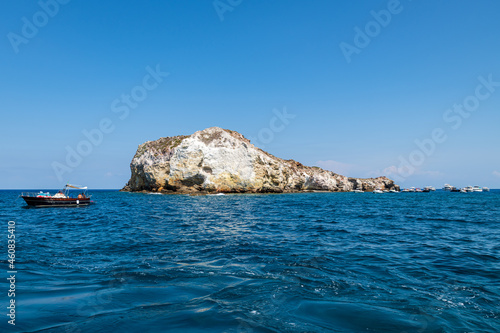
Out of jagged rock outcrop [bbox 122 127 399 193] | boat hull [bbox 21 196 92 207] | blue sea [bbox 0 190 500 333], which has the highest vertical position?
jagged rock outcrop [bbox 122 127 399 193]

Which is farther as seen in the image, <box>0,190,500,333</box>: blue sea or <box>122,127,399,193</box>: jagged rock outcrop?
<box>122,127,399,193</box>: jagged rock outcrop

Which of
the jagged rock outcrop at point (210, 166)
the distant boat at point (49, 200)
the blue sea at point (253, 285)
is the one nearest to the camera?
the blue sea at point (253, 285)

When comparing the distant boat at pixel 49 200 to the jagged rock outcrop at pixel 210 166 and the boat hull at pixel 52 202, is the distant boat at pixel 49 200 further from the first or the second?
the jagged rock outcrop at pixel 210 166

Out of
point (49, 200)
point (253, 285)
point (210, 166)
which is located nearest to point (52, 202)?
point (49, 200)

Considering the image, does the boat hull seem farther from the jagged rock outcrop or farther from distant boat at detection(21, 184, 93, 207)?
the jagged rock outcrop

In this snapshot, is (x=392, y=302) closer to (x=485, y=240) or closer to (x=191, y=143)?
(x=485, y=240)

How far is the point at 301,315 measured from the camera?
590cm

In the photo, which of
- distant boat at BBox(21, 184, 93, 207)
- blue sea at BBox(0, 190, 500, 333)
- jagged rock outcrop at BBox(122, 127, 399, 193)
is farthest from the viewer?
jagged rock outcrop at BBox(122, 127, 399, 193)

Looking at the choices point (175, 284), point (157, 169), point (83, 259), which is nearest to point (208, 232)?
point (83, 259)

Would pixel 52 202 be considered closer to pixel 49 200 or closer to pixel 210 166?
pixel 49 200

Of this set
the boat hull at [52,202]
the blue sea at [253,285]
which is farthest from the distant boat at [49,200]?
the blue sea at [253,285]

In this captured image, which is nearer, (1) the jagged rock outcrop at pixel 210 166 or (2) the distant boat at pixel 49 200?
(2) the distant boat at pixel 49 200

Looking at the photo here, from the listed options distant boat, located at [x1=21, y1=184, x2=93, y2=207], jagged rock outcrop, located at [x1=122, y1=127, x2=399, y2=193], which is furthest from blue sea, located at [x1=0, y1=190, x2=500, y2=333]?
jagged rock outcrop, located at [x1=122, y1=127, x2=399, y2=193]

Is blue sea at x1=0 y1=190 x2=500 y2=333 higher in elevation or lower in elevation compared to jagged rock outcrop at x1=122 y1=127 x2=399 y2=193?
lower
